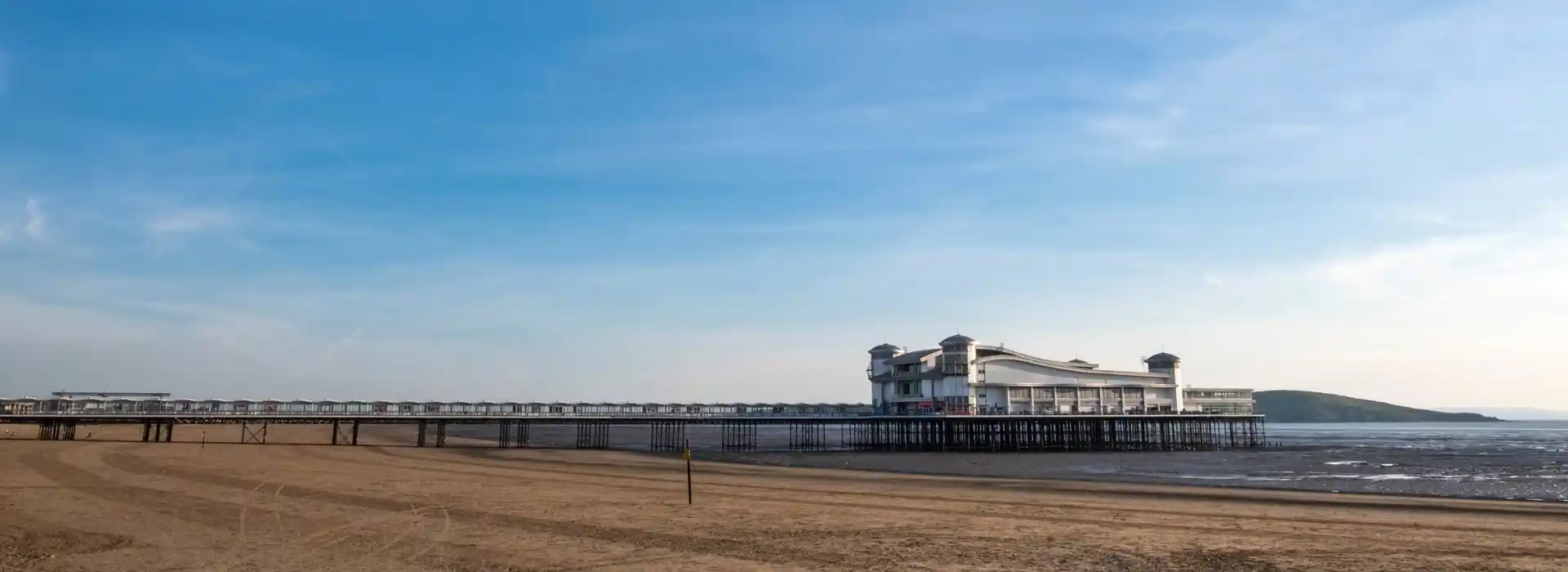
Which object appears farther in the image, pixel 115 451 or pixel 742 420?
pixel 742 420

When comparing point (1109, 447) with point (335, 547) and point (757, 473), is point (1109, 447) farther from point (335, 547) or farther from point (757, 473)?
point (335, 547)

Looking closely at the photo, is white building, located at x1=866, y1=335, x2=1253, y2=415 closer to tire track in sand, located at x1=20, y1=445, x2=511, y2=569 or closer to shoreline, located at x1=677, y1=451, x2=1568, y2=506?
shoreline, located at x1=677, y1=451, x2=1568, y2=506

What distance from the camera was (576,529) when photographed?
18844 millimetres

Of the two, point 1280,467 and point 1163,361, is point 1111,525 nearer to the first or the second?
point 1280,467

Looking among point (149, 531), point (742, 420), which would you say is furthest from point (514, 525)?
point (742, 420)

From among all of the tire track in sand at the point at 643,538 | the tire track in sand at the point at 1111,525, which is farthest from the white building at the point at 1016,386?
the tire track in sand at the point at 643,538

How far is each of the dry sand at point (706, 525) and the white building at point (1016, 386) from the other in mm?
37497

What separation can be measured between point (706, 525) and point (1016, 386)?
2302 inches

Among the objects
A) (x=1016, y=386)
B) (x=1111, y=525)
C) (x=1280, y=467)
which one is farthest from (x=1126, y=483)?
(x=1016, y=386)

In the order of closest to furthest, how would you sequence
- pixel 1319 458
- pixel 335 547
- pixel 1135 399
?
pixel 335 547
pixel 1319 458
pixel 1135 399

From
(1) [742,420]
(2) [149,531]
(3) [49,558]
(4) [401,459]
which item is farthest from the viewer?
(1) [742,420]

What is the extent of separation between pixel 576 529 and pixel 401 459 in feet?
99.7

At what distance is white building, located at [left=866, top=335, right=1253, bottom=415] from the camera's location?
73.0 m

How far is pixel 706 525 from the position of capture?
19906mm
